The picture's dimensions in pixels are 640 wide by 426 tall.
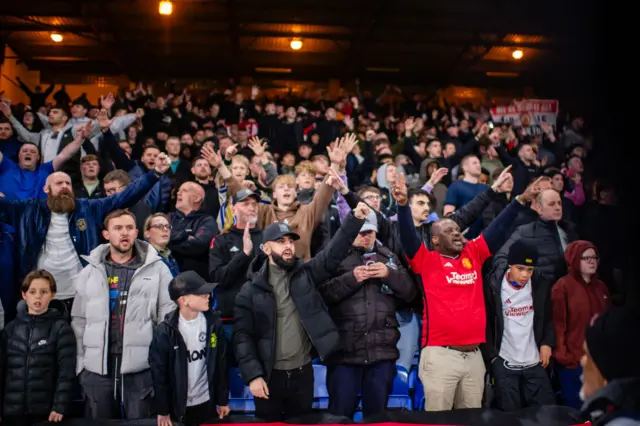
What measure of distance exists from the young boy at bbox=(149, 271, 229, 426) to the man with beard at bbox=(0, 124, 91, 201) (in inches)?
124

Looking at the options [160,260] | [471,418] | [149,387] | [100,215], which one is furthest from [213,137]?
[471,418]

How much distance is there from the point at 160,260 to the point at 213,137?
19.2 feet

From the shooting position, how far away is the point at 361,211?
495 cm

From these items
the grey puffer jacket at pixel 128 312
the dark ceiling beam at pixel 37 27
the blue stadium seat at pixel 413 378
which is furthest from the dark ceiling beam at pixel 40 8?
the blue stadium seat at pixel 413 378

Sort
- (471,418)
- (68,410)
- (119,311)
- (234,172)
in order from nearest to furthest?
(471,418)
(68,410)
(119,311)
(234,172)

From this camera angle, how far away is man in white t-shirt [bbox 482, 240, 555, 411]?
5.37m

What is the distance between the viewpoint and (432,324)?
5.25 meters

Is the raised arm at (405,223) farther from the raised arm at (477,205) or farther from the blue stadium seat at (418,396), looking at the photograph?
the blue stadium seat at (418,396)

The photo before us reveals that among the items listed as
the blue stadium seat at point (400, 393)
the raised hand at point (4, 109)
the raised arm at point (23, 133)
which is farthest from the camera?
the raised arm at point (23, 133)

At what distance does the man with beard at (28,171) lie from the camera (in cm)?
708

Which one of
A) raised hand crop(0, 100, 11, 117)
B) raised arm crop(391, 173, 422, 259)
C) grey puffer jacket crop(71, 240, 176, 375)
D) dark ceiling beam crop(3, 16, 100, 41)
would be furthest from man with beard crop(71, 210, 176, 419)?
dark ceiling beam crop(3, 16, 100, 41)

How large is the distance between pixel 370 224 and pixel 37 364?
9.36ft

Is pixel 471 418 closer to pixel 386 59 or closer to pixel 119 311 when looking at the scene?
pixel 119 311

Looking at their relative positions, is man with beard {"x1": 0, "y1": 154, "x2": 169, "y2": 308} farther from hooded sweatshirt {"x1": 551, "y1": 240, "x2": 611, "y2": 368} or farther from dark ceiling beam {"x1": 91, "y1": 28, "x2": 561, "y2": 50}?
dark ceiling beam {"x1": 91, "y1": 28, "x2": 561, "y2": 50}
